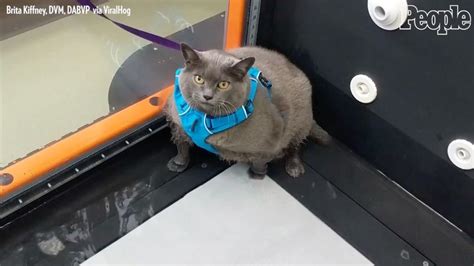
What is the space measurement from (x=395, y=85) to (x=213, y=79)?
531 millimetres

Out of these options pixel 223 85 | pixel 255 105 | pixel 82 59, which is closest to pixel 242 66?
pixel 223 85

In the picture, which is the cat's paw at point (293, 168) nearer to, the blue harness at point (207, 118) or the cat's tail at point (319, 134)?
the cat's tail at point (319, 134)

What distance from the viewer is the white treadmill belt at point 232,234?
1.43 meters

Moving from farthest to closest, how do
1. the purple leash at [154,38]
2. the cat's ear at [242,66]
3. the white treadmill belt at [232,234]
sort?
the purple leash at [154,38] → the white treadmill belt at [232,234] → the cat's ear at [242,66]

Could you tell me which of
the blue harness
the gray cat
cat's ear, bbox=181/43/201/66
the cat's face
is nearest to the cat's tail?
the gray cat

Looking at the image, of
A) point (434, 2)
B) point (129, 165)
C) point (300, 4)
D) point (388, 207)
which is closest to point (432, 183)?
point (388, 207)

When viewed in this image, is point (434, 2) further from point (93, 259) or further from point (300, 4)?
point (93, 259)

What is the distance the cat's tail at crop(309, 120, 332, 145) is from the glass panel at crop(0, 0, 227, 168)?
41cm

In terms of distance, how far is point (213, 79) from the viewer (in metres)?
1.20

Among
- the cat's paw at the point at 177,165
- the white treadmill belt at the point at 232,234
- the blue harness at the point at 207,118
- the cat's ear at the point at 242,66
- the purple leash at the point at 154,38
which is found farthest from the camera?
the purple leash at the point at 154,38

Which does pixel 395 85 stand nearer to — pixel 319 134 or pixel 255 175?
pixel 319 134

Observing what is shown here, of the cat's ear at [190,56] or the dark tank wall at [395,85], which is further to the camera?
the dark tank wall at [395,85]

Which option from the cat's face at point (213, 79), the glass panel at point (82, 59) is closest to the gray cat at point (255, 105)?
the cat's face at point (213, 79)

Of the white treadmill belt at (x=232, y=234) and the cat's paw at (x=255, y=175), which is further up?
the cat's paw at (x=255, y=175)
